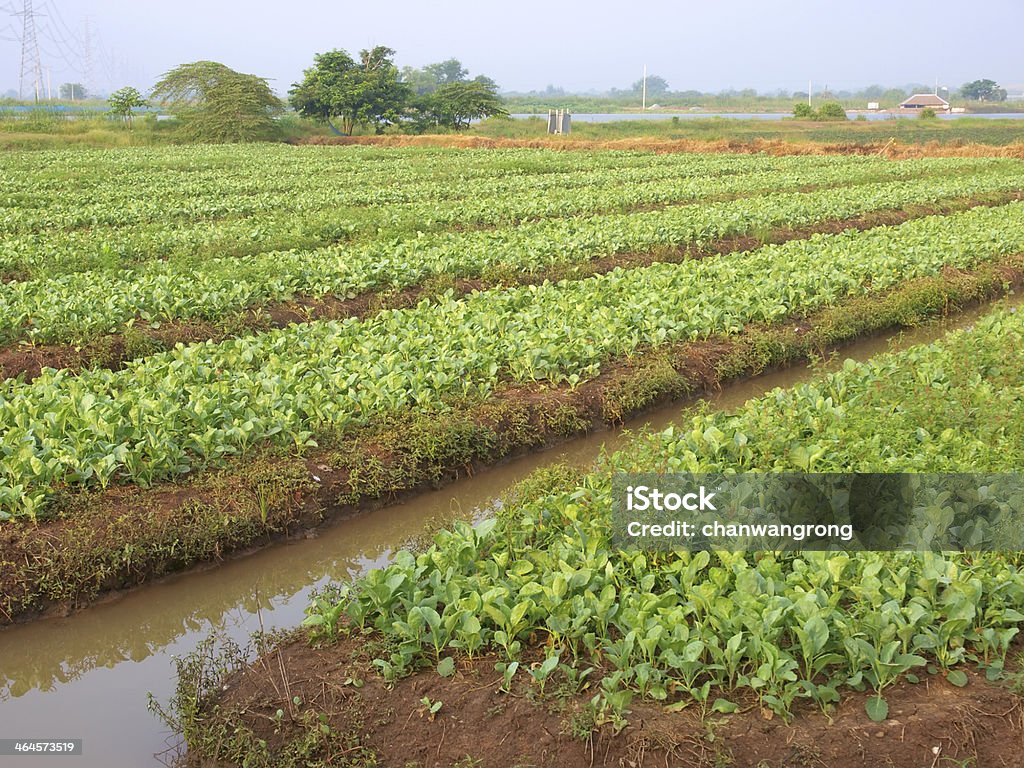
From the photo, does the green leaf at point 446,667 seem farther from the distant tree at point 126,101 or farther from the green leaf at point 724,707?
the distant tree at point 126,101

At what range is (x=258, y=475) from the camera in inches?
242

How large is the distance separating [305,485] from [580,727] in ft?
10.2

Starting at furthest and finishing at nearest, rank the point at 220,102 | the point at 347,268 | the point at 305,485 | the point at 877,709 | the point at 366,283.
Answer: the point at 220,102
the point at 347,268
the point at 366,283
the point at 305,485
the point at 877,709

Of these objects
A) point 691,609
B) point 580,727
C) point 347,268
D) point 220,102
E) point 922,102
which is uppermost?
point 922,102

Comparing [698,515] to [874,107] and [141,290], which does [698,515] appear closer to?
[141,290]

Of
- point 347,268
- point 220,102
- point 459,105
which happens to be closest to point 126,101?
point 220,102

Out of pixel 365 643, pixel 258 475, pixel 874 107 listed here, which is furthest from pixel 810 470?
pixel 874 107

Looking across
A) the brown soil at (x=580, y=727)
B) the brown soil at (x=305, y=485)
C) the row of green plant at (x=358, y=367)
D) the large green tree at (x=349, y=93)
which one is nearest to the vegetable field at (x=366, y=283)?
the row of green plant at (x=358, y=367)

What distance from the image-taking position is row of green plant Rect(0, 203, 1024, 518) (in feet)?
20.4

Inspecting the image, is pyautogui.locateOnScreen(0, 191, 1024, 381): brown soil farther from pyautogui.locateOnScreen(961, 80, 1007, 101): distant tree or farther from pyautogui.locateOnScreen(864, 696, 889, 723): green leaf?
pyautogui.locateOnScreen(961, 80, 1007, 101): distant tree

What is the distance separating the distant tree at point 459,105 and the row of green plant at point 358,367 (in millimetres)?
40198

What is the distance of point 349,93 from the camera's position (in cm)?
4731

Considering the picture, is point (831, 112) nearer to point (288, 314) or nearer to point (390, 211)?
point (390, 211)

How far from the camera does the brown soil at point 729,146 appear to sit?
32.1 m
